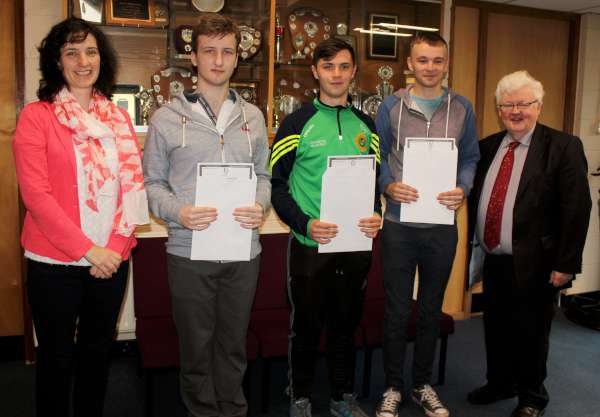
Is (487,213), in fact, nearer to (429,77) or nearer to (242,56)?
(429,77)

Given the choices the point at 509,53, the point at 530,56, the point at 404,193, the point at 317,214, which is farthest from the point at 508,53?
the point at 317,214

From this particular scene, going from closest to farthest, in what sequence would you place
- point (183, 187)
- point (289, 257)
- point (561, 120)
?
point (183, 187) → point (289, 257) → point (561, 120)

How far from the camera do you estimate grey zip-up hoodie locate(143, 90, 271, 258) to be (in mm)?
2146

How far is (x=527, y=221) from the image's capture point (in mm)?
2684

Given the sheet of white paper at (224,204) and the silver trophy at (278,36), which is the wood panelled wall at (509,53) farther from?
the sheet of white paper at (224,204)

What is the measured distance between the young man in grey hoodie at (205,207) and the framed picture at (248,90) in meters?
1.34

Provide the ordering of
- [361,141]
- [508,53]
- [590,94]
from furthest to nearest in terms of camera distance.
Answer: [590,94] → [508,53] → [361,141]

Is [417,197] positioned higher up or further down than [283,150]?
further down

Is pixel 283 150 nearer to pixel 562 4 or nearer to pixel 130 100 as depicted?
pixel 130 100

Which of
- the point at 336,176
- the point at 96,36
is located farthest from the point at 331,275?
the point at 96,36

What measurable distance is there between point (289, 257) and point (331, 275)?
211 millimetres

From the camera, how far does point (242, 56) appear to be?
3590 mm

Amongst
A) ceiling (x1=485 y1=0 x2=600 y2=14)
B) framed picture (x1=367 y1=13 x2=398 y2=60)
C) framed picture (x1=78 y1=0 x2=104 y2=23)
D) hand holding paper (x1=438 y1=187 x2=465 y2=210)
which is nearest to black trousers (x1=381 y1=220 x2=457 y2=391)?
hand holding paper (x1=438 y1=187 x2=465 y2=210)

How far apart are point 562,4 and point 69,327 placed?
436 centimetres
